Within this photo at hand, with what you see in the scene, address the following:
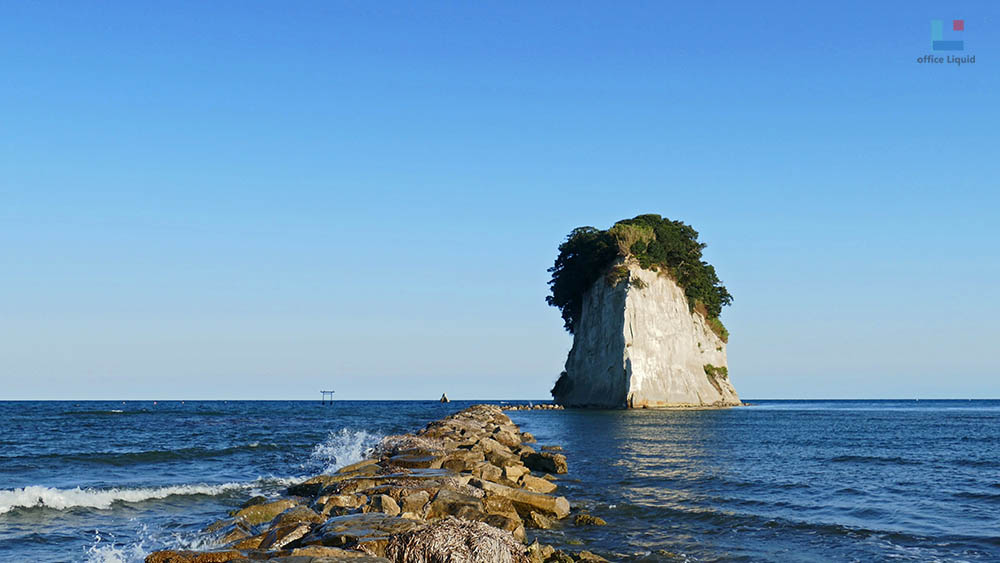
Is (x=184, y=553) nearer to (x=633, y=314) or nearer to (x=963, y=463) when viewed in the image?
(x=963, y=463)

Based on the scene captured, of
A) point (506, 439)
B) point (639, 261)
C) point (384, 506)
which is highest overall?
point (639, 261)

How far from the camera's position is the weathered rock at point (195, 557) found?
35.2 ft

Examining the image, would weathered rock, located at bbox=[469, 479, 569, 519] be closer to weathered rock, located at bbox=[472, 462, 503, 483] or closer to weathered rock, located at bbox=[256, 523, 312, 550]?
weathered rock, located at bbox=[472, 462, 503, 483]

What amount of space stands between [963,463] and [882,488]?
9.45 metres

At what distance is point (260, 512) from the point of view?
51.4 ft

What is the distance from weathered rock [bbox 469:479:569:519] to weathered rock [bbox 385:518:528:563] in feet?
19.0

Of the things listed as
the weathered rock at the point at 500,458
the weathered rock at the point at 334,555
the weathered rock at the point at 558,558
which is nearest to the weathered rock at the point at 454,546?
the weathered rock at the point at 334,555

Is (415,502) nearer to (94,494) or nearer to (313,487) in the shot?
(313,487)

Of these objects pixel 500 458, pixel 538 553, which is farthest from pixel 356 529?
pixel 500 458

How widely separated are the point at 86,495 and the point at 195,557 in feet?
37.7

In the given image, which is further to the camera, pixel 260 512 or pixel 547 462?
pixel 547 462

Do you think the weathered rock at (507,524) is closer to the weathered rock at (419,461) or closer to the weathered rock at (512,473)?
the weathered rock at (512,473)

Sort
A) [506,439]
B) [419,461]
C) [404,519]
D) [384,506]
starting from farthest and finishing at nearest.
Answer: [506,439], [419,461], [384,506], [404,519]

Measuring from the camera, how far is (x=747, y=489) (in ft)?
72.0
